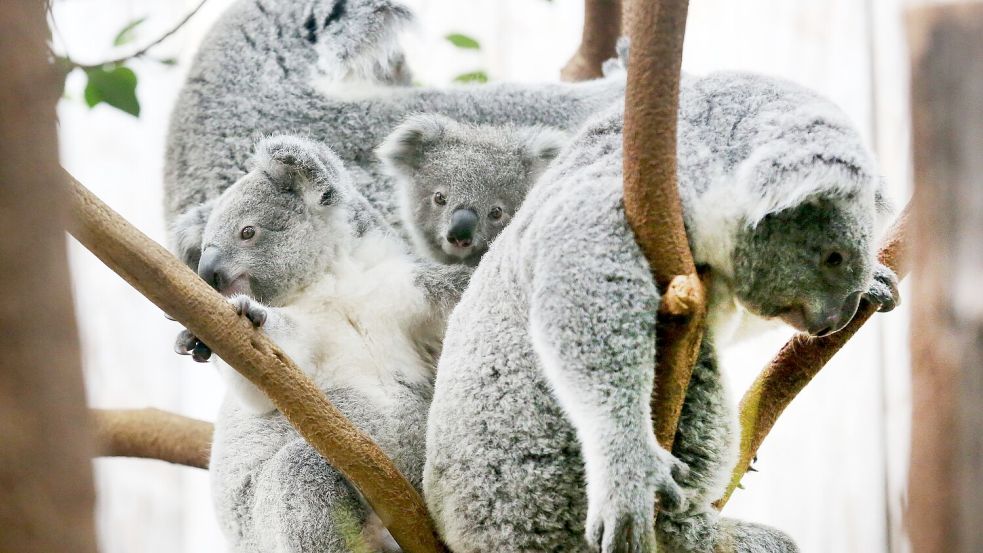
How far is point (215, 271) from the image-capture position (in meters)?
2.57

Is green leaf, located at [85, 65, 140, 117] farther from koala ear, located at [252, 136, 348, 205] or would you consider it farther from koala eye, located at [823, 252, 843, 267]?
koala eye, located at [823, 252, 843, 267]

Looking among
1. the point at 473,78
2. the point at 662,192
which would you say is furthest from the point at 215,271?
the point at 473,78

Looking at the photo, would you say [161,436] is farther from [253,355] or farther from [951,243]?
[951,243]

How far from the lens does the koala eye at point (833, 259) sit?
197 centimetres

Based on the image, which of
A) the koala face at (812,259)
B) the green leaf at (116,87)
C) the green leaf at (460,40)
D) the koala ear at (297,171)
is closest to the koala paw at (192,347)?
the koala ear at (297,171)

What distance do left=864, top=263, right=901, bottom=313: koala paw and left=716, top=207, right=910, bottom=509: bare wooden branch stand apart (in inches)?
4.9

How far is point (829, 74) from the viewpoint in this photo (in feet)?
18.5

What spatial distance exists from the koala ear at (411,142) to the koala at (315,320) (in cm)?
40

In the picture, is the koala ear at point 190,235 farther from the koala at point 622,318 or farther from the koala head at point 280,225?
the koala at point 622,318

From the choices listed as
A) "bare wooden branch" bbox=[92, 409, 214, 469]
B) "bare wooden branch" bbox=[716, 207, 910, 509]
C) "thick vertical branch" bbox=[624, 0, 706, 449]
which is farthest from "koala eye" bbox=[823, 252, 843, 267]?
"bare wooden branch" bbox=[92, 409, 214, 469]

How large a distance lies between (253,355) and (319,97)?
1.85 meters

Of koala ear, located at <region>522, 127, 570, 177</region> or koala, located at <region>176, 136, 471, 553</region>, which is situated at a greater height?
koala ear, located at <region>522, 127, 570, 177</region>

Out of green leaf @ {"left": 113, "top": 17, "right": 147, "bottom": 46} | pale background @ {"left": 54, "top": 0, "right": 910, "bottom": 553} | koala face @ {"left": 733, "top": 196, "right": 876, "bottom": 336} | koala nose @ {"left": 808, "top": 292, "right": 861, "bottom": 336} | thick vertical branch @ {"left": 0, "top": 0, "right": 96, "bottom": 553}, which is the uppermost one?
thick vertical branch @ {"left": 0, "top": 0, "right": 96, "bottom": 553}

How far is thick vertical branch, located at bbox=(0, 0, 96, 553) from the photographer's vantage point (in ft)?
2.67
